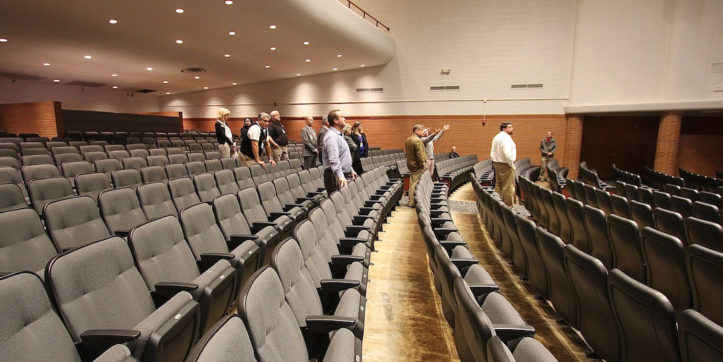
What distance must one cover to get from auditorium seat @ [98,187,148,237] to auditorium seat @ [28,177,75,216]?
489 mm

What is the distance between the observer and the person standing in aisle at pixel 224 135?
16.0 feet

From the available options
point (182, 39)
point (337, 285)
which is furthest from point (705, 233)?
point (182, 39)

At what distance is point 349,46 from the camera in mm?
8805

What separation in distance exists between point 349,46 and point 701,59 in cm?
833

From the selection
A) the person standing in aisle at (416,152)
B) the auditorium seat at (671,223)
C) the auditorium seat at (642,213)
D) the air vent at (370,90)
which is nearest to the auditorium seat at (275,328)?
the auditorium seat at (671,223)

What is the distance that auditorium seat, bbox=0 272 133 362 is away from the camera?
0.98m

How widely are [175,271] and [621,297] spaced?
203 centimetres

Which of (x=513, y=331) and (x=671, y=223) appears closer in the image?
(x=513, y=331)

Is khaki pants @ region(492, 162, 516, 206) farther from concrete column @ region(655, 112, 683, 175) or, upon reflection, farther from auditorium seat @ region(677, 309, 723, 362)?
concrete column @ region(655, 112, 683, 175)

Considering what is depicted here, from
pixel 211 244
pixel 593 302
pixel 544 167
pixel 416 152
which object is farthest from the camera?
pixel 544 167

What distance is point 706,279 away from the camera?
1.76 m

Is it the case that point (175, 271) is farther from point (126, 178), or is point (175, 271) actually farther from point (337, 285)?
point (126, 178)

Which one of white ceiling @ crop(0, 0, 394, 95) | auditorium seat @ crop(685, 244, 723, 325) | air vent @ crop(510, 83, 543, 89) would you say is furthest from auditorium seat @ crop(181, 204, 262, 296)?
air vent @ crop(510, 83, 543, 89)

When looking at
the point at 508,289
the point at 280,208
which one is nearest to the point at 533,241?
the point at 508,289
